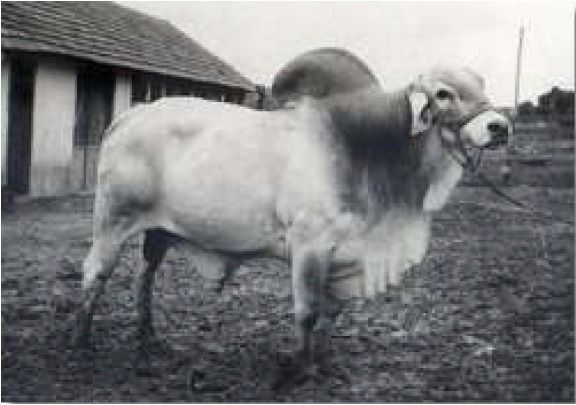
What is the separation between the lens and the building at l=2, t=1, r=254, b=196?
11148 millimetres

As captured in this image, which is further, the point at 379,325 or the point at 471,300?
the point at 471,300

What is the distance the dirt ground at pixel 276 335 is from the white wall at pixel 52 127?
11.6 ft

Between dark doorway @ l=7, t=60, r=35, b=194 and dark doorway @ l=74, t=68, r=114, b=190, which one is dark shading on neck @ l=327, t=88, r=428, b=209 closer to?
dark doorway @ l=7, t=60, r=35, b=194

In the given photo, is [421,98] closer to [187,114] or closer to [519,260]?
[187,114]

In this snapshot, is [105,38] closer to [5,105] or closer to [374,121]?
[5,105]

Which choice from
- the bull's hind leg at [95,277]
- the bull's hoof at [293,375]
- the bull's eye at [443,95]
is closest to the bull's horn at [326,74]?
the bull's eye at [443,95]

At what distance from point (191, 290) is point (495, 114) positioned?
307 centimetres

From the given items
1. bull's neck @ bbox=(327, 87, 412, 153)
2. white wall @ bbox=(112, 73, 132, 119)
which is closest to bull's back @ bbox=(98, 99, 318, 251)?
bull's neck @ bbox=(327, 87, 412, 153)

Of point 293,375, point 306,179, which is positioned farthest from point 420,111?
point 293,375

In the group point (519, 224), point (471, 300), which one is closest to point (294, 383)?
point (471, 300)

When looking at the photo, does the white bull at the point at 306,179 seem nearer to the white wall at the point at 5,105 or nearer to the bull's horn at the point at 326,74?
the bull's horn at the point at 326,74

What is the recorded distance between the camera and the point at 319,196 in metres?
4.66

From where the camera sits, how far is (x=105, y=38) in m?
13.2

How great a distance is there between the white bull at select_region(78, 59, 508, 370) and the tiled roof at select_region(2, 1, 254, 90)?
5781 millimetres
